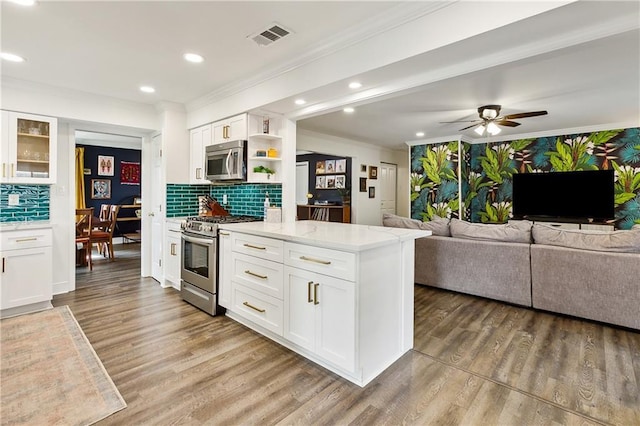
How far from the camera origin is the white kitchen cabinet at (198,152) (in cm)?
425

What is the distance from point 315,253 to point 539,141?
243 inches

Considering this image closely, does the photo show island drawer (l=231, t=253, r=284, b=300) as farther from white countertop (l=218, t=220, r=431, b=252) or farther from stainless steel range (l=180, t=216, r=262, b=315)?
stainless steel range (l=180, t=216, r=262, b=315)

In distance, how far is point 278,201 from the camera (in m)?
3.91

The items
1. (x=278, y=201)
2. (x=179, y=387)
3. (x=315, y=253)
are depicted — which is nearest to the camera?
(x=179, y=387)

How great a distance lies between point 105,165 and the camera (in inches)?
307

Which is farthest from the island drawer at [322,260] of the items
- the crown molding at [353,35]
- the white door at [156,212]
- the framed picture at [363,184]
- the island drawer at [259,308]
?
the framed picture at [363,184]

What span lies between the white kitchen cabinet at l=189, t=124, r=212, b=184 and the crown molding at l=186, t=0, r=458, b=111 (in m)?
0.90

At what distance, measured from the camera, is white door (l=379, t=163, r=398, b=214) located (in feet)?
27.3

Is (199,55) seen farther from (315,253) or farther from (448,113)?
(448,113)

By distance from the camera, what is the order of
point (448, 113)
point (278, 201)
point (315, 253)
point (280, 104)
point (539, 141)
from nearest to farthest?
point (315, 253)
point (280, 104)
point (278, 201)
point (448, 113)
point (539, 141)

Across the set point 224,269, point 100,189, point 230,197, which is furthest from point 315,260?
point 100,189

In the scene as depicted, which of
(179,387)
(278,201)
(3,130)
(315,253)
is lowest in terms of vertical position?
(179,387)

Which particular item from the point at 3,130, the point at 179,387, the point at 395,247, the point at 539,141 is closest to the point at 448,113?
the point at 539,141

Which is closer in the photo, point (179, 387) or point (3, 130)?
point (179, 387)
